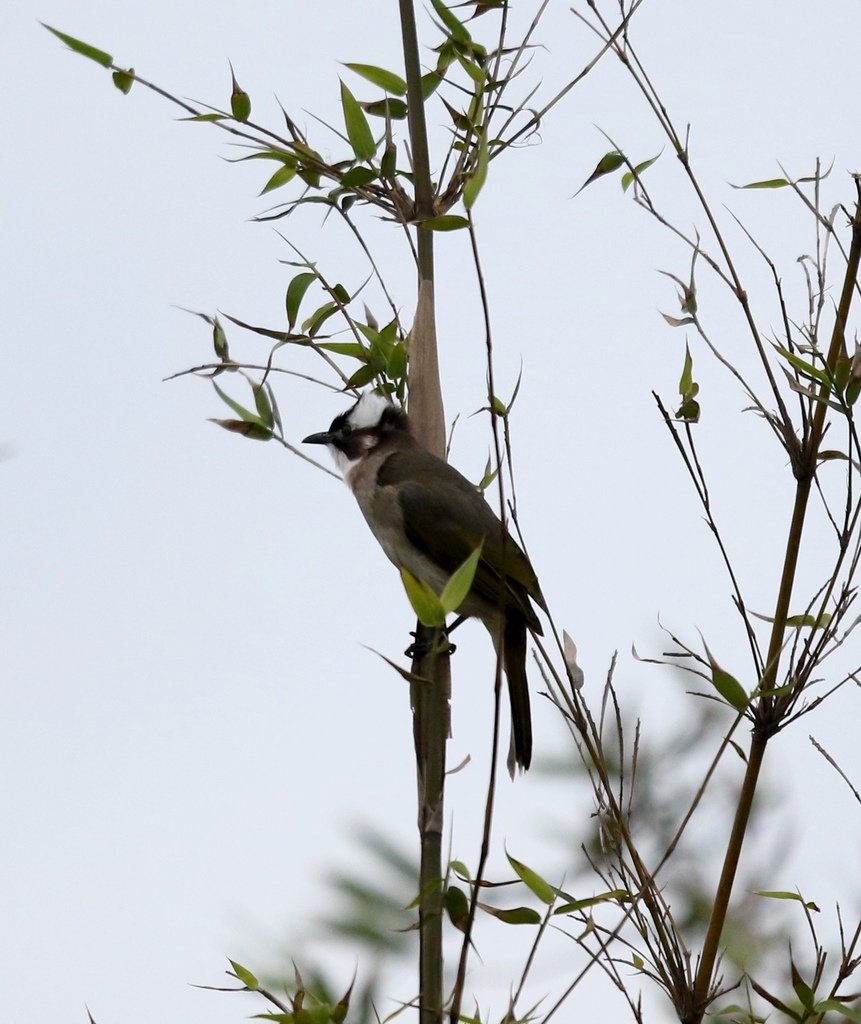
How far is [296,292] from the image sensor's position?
213cm

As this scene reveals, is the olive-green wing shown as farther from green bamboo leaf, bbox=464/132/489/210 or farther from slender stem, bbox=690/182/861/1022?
green bamboo leaf, bbox=464/132/489/210

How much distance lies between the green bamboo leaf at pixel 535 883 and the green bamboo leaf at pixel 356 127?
100 centimetres

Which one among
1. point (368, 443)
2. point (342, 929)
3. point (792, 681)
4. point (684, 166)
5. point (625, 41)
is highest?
point (368, 443)

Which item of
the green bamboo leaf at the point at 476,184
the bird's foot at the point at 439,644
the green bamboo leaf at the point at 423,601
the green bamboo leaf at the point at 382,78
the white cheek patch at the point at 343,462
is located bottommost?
the green bamboo leaf at the point at 423,601

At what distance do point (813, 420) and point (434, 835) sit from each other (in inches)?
30.9

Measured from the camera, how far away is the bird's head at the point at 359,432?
3.69 metres

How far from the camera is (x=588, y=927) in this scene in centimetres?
171

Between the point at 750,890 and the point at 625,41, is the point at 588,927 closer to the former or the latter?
the point at 750,890

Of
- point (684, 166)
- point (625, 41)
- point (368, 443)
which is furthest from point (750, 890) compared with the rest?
point (368, 443)

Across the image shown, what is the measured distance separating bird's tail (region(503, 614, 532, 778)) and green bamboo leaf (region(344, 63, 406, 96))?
1362 millimetres

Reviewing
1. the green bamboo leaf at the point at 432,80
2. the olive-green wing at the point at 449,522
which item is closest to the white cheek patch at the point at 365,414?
the olive-green wing at the point at 449,522

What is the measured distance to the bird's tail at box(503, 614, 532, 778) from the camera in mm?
2957

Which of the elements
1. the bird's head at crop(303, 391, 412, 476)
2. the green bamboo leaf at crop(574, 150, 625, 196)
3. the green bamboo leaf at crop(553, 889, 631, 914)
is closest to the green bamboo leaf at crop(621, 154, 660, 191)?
the green bamboo leaf at crop(574, 150, 625, 196)

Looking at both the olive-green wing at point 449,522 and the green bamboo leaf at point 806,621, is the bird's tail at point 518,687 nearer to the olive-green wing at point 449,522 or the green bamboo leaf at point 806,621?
the olive-green wing at point 449,522
